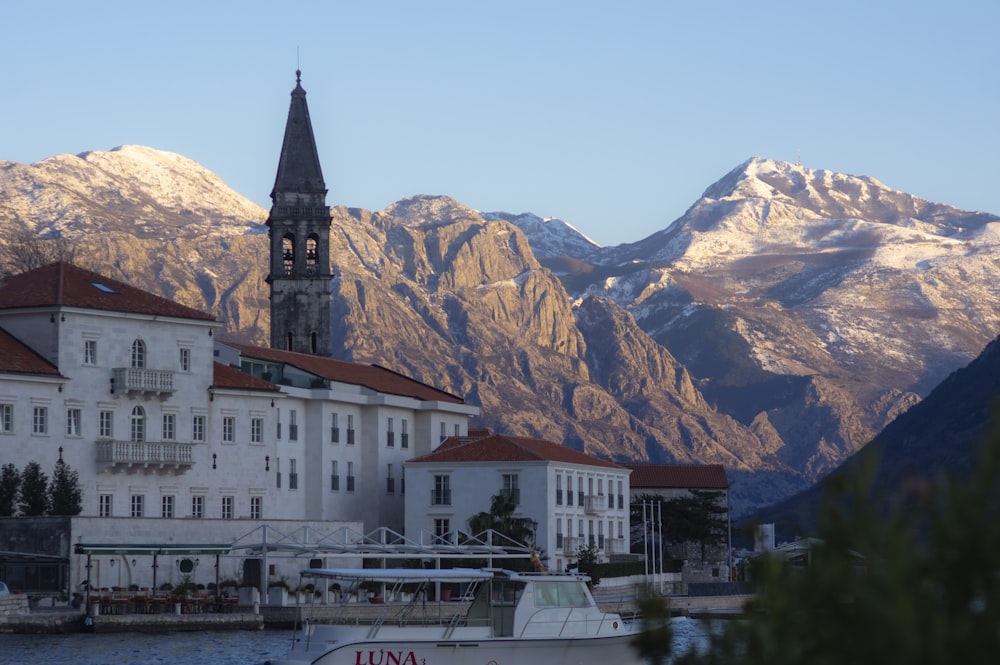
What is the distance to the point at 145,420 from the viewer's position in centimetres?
9562

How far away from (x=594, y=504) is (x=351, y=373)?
18.6 m

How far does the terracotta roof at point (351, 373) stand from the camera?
114 meters

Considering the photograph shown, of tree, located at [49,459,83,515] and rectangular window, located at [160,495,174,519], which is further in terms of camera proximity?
rectangular window, located at [160,495,174,519]

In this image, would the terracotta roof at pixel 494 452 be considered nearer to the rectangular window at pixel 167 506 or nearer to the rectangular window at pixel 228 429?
the rectangular window at pixel 228 429

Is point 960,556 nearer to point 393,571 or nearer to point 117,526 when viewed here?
point 393,571

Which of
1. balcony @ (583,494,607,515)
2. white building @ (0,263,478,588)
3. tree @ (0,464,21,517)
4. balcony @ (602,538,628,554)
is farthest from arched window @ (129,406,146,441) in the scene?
balcony @ (602,538,628,554)

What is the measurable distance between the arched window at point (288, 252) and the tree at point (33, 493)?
54194 mm

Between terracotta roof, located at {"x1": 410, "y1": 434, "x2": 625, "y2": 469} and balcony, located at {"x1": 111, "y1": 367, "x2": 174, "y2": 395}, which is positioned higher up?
balcony, located at {"x1": 111, "y1": 367, "x2": 174, "y2": 395}

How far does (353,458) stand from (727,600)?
25.2 meters

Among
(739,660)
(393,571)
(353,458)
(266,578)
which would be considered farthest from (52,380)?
(739,660)

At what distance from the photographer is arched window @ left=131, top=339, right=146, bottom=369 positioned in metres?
95.6

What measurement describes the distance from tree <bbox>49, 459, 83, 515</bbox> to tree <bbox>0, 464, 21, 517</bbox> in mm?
1690

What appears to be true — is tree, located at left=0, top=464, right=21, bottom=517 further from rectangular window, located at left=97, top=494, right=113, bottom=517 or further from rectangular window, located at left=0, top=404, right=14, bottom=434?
rectangular window, located at left=97, top=494, right=113, bottom=517

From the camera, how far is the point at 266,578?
82938 mm
